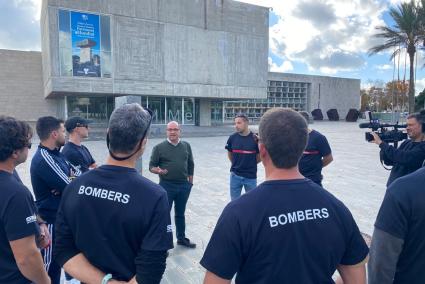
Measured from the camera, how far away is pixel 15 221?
6.30 ft

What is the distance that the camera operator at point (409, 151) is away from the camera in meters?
3.91

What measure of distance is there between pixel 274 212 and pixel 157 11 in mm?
28602

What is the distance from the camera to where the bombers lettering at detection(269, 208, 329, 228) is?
1425mm

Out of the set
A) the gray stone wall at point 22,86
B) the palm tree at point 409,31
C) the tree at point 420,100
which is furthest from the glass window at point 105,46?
the tree at point 420,100

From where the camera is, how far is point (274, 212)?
1.43 metres

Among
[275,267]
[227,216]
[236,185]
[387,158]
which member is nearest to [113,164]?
[227,216]

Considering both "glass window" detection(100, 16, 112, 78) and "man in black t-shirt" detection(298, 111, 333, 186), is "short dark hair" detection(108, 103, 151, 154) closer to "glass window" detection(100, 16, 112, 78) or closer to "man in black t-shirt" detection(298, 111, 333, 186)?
"man in black t-shirt" detection(298, 111, 333, 186)

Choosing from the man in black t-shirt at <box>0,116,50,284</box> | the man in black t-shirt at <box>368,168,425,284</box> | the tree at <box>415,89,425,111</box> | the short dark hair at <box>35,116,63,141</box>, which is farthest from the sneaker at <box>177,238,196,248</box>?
the tree at <box>415,89,425,111</box>

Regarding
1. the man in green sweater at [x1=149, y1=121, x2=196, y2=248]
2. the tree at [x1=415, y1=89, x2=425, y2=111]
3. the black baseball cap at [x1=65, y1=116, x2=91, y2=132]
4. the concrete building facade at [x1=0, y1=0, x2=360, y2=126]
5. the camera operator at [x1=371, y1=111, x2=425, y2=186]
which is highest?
the concrete building facade at [x1=0, y1=0, x2=360, y2=126]

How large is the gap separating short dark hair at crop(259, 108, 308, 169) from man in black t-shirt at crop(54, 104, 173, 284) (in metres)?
0.66

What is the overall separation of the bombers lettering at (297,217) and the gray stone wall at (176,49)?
25499 millimetres

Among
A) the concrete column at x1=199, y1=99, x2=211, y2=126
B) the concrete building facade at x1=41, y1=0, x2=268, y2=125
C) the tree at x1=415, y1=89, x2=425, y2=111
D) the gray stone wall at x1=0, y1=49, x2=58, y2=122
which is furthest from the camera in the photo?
the concrete column at x1=199, y1=99, x2=211, y2=126

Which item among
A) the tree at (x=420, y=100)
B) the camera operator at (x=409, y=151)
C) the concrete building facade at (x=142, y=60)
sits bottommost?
the camera operator at (x=409, y=151)

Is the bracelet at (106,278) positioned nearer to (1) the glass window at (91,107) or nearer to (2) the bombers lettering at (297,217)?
(2) the bombers lettering at (297,217)
